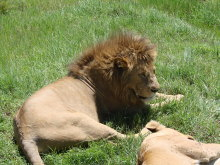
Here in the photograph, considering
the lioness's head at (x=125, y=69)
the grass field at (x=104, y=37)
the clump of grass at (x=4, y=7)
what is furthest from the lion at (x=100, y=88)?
the clump of grass at (x=4, y=7)

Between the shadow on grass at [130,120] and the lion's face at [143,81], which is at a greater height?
the lion's face at [143,81]

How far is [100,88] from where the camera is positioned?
4.89 metres

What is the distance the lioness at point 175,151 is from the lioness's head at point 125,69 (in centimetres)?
115

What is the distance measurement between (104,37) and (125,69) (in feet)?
4.92

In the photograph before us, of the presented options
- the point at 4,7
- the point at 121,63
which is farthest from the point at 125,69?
the point at 4,7

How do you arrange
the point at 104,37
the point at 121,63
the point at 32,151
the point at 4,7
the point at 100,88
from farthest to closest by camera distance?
the point at 4,7 < the point at 104,37 < the point at 100,88 < the point at 121,63 < the point at 32,151

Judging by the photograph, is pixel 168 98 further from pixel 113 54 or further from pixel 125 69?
pixel 113 54

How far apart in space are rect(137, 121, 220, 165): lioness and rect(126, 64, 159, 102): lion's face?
111 centimetres

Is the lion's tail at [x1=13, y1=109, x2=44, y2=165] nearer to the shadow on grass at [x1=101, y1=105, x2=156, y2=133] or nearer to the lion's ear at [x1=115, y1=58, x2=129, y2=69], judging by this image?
the shadow on grass at [x1=101, y1=105, x2=156, y2=133]

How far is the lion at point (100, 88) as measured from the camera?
4234 millimetres

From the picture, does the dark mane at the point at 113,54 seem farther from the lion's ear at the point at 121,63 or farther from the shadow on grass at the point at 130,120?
the shadow on grass at the point at 130,120

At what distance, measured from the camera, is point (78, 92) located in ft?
15.5

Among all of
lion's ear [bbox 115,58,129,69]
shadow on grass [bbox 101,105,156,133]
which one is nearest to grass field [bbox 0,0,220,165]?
shadow on grass [bbox 101,105,156,133]

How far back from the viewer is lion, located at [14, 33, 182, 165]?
4.23m
